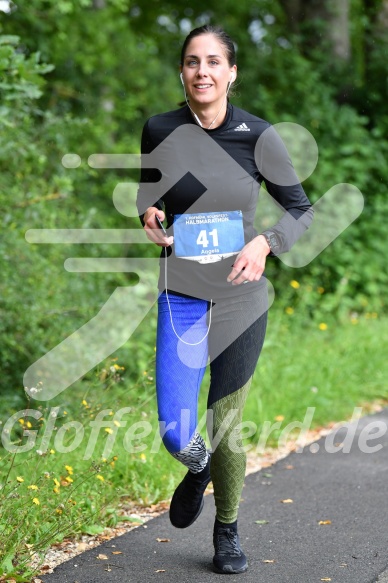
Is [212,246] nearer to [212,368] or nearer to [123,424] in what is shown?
[212,368]

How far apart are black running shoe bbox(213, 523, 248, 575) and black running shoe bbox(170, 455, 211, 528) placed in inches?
5.5

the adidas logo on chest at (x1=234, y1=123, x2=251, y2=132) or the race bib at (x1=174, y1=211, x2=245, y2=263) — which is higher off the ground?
the adidas logo on chest at (x1=234, y1=123, x2=251, y2=132)

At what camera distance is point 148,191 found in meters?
4.14

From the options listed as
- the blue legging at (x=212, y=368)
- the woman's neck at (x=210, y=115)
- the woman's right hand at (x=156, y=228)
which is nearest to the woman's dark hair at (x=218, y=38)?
the woman's neck at (x=210, y=115)

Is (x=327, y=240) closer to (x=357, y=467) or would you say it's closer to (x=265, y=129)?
(x=357, y=467)

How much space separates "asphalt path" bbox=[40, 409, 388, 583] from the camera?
13.7 feet

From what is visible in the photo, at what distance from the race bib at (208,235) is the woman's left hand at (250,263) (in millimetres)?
109

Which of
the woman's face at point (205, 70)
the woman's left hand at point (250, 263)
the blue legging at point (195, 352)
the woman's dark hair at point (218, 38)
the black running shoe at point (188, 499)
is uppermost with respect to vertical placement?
the woman's dark hair at point (218, 38)

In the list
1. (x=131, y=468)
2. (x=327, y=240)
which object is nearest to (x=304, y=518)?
(x=131, y=468)

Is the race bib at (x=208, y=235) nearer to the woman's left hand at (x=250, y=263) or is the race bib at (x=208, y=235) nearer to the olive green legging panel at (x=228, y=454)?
the woman's left hand at (x=250, y=263)

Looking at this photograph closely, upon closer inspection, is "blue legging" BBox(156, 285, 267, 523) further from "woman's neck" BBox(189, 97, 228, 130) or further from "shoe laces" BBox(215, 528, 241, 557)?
"woman's neck" BBox(189, 97, 228, 130)

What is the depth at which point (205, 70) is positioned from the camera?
3.96m

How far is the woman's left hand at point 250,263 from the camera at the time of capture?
3.84 m

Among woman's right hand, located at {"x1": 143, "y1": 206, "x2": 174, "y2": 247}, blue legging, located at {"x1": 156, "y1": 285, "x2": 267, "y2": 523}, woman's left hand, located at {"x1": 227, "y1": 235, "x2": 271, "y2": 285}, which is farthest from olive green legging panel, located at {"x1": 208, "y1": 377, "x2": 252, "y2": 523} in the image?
woman's right hand, located at {"x1": 143, "y1": 206, "x2": 174, "y2": 247}
